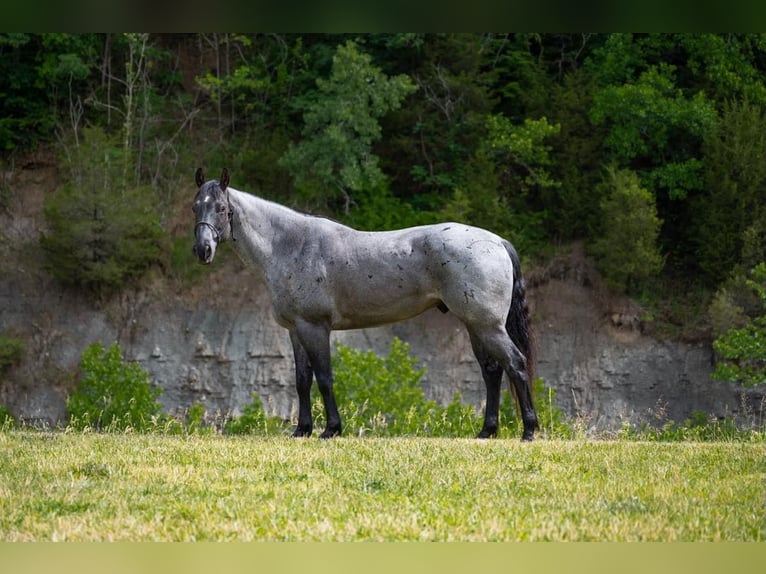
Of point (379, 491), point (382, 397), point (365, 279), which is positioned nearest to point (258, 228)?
point (365, 279)


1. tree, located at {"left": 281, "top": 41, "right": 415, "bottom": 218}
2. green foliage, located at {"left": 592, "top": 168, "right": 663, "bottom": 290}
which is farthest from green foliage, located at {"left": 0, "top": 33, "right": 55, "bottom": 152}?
green foliage, located at {"left": 592, "top": 168, "right": 663, "bottom": 290}

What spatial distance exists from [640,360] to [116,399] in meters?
10.8

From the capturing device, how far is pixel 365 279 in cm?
923

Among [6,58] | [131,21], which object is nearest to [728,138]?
[6,58]

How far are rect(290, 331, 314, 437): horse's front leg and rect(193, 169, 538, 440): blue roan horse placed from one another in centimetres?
1

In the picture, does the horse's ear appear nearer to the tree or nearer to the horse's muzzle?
the horse's muzzle

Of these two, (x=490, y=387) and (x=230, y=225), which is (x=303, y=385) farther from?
(x=490, y=387)

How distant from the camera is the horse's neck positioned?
31.0ft

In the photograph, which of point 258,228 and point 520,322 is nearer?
point 520,322

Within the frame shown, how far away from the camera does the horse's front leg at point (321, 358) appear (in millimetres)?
9148

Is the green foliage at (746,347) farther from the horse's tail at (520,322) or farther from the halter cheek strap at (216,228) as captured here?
the halter cheek strap at (216,228)

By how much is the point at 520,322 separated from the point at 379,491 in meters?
4.02

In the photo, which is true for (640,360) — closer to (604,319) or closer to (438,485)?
(604,319)

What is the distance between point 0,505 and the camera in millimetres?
5082
